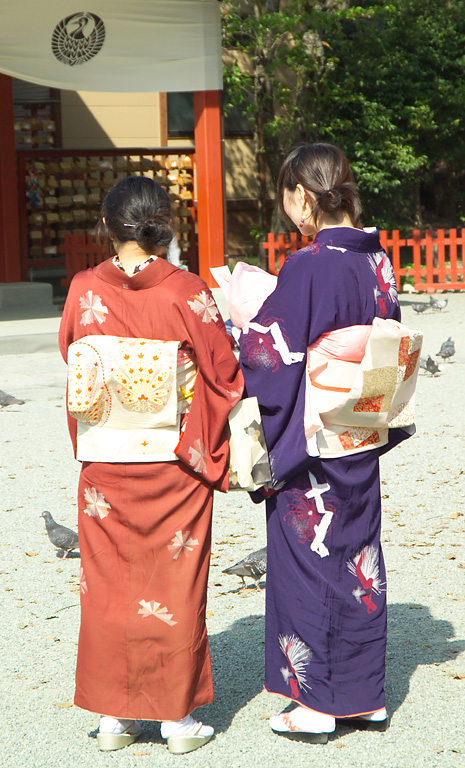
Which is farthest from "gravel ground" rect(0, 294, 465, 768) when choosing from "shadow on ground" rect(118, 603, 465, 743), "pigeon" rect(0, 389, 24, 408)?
"pigeon" rect(0, 389, 24, 408)

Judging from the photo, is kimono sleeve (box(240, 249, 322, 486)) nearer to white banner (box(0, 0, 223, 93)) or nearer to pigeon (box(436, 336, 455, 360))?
pigeon (box(436, 336, 455, 360))

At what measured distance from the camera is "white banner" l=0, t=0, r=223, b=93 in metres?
9.97

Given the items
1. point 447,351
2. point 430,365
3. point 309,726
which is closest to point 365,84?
point 447,351

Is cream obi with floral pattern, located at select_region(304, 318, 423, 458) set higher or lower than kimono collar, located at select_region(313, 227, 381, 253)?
lower

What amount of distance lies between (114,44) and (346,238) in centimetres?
858

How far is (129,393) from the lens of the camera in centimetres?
254

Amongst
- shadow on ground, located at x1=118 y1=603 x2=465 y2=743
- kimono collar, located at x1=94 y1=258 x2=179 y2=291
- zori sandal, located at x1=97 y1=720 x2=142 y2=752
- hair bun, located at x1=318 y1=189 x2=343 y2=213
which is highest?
hair bun, located at x1=318 y1=189 x2=343 y2=213

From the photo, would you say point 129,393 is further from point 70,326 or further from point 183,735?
point 183,735

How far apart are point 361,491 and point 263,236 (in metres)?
14.4

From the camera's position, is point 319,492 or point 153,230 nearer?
point 153,230

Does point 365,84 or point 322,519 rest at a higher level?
point 365,84

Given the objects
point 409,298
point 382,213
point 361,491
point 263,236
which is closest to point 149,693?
point 361,491

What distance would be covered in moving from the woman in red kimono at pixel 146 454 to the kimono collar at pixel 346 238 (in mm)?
377

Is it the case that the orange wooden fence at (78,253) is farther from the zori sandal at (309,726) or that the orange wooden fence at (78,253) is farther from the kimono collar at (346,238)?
the zori sandal at (309,726)
